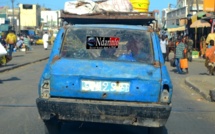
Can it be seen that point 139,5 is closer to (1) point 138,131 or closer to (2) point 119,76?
(1) point 138,131

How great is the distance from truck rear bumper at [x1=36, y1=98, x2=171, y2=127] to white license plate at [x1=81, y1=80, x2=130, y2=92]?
172mm

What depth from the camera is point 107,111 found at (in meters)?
5.45

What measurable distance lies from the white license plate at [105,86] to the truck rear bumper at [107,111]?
0.17m

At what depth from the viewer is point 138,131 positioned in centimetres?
697

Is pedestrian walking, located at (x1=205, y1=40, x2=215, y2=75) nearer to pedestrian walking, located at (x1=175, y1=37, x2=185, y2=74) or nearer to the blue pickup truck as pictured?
pedestrian walking, located at (x1=175, y1=37, x2=185, y2=74)

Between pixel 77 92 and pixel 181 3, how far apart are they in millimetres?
64534

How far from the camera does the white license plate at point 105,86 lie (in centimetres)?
558

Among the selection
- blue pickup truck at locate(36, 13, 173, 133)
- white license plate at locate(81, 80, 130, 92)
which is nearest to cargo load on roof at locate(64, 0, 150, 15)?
blue pickup truck at locate(36, 13, 173, 133)

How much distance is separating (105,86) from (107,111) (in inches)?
14.3

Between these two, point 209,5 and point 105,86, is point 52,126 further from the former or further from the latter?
point 209,5

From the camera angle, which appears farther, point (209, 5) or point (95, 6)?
point (209, 5)

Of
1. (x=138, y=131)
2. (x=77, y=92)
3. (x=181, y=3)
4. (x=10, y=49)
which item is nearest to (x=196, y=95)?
(x=138, y=131)

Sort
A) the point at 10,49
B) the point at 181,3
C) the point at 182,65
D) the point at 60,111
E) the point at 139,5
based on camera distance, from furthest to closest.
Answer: the point at 181,3
the point at 10,49
the point at 182,65
the point at 139,5
the point at 60,111

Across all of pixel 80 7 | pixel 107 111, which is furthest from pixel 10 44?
pixel 107 111
